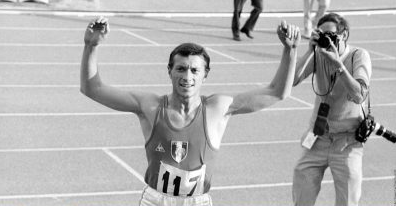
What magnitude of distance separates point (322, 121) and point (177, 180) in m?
2.44

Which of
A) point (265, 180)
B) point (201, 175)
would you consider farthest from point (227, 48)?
point (201, 175)

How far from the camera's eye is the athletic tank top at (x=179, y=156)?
542 centimetres

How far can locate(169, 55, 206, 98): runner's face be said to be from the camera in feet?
17.6

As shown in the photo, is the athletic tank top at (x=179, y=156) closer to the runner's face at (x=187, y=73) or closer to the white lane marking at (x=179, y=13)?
the runner's face at (x=187, y=73)

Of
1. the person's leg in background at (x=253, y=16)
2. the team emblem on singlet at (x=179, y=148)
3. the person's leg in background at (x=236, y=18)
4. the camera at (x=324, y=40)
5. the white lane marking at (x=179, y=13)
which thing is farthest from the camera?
the white lane marking at (x=179, y=13)

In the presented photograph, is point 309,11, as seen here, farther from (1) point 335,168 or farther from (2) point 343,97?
(1) point 335,168

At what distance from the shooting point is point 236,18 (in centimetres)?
1942

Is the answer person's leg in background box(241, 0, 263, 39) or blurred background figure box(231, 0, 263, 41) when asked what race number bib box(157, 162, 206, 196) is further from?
person's leg in background box(241, 0, 263, 39)

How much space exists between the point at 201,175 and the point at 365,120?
8.18 feet

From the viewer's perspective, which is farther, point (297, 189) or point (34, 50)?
point (34, 50)

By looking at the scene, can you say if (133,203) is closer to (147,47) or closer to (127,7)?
(147,47)

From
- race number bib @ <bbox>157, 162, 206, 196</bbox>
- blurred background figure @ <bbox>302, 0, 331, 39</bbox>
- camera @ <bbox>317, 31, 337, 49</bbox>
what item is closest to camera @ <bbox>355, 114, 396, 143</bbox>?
camera @ <bbox>317, 31, 337, 49</bbox>

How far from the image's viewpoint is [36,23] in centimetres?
2098

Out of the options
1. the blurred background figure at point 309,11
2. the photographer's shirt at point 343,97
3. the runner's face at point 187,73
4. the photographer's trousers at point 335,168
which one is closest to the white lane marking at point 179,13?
the blurred background figure at point 309,11
